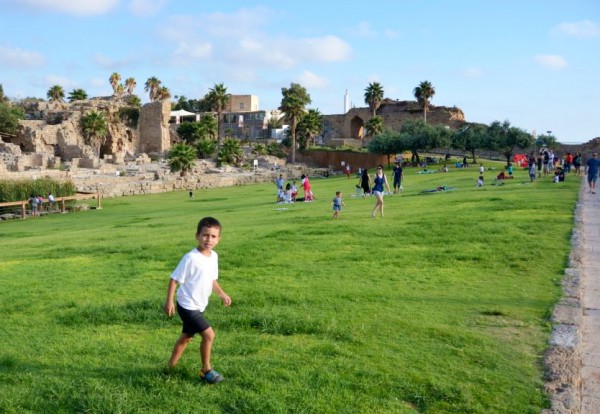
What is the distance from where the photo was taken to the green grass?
15.9 feet

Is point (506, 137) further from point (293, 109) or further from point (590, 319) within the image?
point (590, 319)

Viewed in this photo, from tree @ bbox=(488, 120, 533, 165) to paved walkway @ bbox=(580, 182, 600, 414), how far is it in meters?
37.9

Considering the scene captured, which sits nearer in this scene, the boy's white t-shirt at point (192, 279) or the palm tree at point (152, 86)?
the boy's white t-shirt at point (192, 279)

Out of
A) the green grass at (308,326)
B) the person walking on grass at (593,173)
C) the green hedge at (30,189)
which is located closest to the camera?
the green grass at (308,326)

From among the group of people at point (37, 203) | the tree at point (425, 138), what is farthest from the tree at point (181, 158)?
the tree at point (425, 138)

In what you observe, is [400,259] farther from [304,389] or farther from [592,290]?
[304,389]

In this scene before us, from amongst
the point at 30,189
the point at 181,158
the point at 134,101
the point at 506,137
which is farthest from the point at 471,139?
the point at 134,101

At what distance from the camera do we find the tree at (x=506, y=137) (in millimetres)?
48969

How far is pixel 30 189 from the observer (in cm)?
3406

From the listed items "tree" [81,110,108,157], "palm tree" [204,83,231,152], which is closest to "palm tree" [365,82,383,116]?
"palm tree" [204,83,231,152]

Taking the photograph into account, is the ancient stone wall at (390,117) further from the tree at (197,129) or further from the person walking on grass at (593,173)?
the person walking on grass at (593,173)

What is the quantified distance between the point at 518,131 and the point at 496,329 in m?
46.9

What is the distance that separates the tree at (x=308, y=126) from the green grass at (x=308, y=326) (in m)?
70.7

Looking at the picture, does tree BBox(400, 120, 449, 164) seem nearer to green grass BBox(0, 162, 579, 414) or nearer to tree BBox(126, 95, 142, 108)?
green grass BBox(0, 162, 579, 414)
